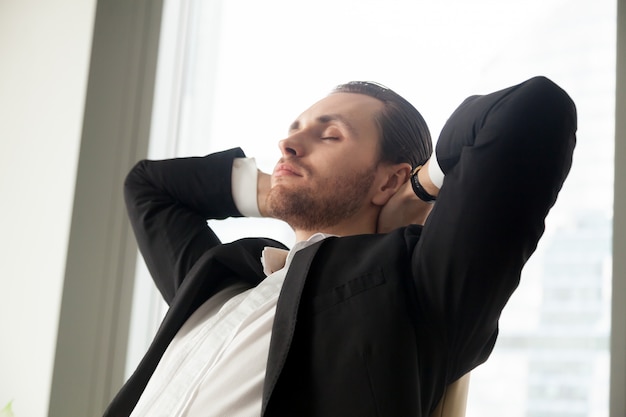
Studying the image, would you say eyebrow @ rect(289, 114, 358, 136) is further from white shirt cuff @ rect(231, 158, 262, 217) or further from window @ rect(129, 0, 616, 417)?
window @ rect(129, 0, 616, 417)

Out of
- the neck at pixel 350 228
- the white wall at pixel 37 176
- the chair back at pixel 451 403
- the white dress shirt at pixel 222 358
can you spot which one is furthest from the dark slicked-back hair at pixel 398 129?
the white wall at pixel 37 176

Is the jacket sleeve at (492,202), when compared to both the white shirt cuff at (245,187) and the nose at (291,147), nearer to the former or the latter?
the nose at (291,147)

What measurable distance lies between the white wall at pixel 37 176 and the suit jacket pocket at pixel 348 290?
3.94 ft

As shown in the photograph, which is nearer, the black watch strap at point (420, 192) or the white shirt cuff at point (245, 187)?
the black watch strap at point (420, 192)

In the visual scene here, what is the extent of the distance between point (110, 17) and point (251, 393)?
1544 millimetres

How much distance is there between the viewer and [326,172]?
1.42 meters

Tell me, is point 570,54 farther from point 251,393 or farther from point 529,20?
point 251,393

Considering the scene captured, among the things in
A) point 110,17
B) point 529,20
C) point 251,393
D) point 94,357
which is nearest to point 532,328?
point 529,20

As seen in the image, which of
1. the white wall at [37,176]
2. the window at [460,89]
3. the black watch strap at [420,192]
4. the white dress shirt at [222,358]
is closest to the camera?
the white dress shirt at [222,358]

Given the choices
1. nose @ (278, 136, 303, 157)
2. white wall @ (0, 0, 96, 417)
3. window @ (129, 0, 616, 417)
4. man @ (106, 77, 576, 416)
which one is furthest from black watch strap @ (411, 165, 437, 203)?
white wall @ (0, 0, 96, 417)

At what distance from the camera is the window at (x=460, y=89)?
1.79 meters

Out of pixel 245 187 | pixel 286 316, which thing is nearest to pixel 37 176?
pixel 245 187

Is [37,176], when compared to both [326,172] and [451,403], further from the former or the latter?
[451,403]

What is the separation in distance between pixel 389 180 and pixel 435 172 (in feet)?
0.86
